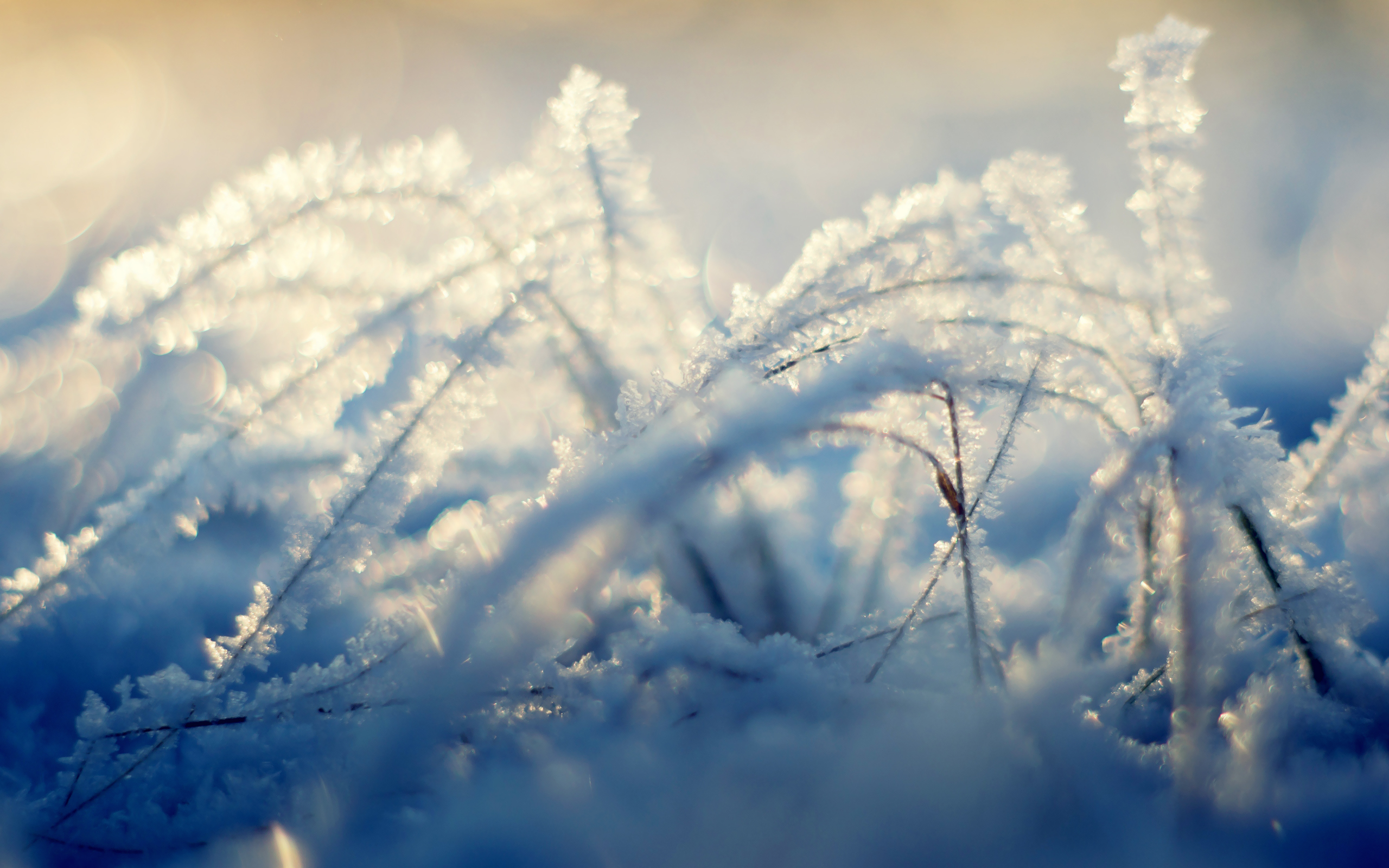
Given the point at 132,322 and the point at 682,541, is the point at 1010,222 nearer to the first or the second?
the point at 682,541

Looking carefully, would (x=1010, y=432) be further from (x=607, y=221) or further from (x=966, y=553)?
(x=607, y=221)

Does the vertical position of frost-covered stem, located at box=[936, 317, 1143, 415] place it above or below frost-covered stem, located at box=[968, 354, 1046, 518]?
above

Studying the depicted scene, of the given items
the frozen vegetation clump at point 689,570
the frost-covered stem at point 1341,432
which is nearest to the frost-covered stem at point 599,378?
the frozen vegetation clump at point 689,570

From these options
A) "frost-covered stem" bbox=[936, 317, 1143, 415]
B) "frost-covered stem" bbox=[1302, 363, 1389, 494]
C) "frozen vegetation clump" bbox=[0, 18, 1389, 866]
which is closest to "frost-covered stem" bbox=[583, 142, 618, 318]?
"frozen vegetation clump" bbox=[0, 18, 1389, 866]

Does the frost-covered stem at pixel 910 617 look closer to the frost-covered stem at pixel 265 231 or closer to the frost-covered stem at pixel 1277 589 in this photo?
the frost-covered stem at pixel 1277 589

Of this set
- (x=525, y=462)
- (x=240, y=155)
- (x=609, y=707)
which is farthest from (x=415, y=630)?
(x=240, y=155)

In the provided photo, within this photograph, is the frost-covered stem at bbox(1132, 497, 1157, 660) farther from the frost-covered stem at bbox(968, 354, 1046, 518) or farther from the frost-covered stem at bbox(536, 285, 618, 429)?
the frost-covered stem at bbox(536, 285, 618, 429)

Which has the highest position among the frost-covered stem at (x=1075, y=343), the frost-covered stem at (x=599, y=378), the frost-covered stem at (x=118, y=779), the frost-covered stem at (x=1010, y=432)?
the frost-covered stem at (x=599, y=378)
